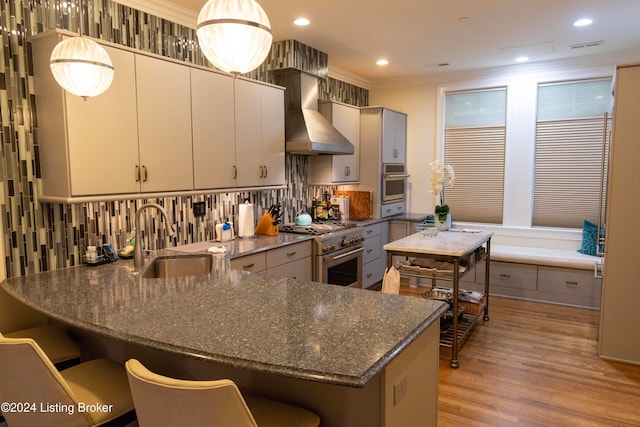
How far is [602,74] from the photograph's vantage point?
16.2 ft

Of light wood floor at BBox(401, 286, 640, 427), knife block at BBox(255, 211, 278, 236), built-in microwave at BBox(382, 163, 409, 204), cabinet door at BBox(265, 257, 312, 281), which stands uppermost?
built-in microwave at BBox(382, 163, 409, 204)

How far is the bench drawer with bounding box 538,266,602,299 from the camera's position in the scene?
4617 millimetres

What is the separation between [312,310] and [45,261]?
184 cm

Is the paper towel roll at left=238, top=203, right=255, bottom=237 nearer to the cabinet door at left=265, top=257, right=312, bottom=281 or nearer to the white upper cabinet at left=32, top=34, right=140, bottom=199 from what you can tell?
the cabinet door at left=265, top=257, right=312, bottom=281

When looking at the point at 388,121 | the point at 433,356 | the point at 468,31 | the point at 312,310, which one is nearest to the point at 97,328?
the point at 312,310

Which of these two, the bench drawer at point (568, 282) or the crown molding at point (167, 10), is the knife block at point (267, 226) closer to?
the crown molding at point (167, 10)

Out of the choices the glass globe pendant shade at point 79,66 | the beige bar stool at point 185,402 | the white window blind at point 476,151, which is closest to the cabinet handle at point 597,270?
the white window blind at point 476,151

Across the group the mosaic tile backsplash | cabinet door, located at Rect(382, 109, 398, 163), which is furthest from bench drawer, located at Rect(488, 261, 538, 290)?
the mosaic tile backsplash

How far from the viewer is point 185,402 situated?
115 centimetres

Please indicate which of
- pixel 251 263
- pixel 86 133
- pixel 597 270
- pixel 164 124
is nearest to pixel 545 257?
pixel 597 270

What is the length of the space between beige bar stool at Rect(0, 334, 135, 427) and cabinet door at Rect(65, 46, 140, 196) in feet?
4.01

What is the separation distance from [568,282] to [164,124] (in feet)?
14.1

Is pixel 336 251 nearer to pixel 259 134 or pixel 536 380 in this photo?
pixel 259 134

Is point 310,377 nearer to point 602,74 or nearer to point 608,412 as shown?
point 608,412
